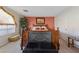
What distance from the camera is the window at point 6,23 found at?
1.67 m

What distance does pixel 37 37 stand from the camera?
5.88ft

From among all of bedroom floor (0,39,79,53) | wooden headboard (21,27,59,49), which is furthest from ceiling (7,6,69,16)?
bedroom floor (0,39,79,53)

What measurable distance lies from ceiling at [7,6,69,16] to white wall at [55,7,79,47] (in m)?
0.11

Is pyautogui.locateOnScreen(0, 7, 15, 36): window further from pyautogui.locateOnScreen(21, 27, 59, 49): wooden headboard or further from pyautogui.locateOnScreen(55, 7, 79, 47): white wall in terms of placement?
pyautogui.locateOnScreen(55, 7, 79, 47): white wall

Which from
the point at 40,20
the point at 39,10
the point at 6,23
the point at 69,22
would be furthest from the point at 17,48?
the point at 69,22

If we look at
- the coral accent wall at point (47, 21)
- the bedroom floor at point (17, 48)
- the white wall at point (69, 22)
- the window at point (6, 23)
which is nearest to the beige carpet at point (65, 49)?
the bedroom floor at point (17, 48)

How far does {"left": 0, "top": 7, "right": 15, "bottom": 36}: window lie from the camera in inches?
65.6

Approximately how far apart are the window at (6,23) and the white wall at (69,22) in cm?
88

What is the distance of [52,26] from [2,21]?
95 centimetres

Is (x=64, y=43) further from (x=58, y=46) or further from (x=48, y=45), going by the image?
(x=48, y=45)

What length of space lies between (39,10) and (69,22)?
615 millimetres

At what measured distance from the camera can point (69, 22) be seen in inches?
69.4
